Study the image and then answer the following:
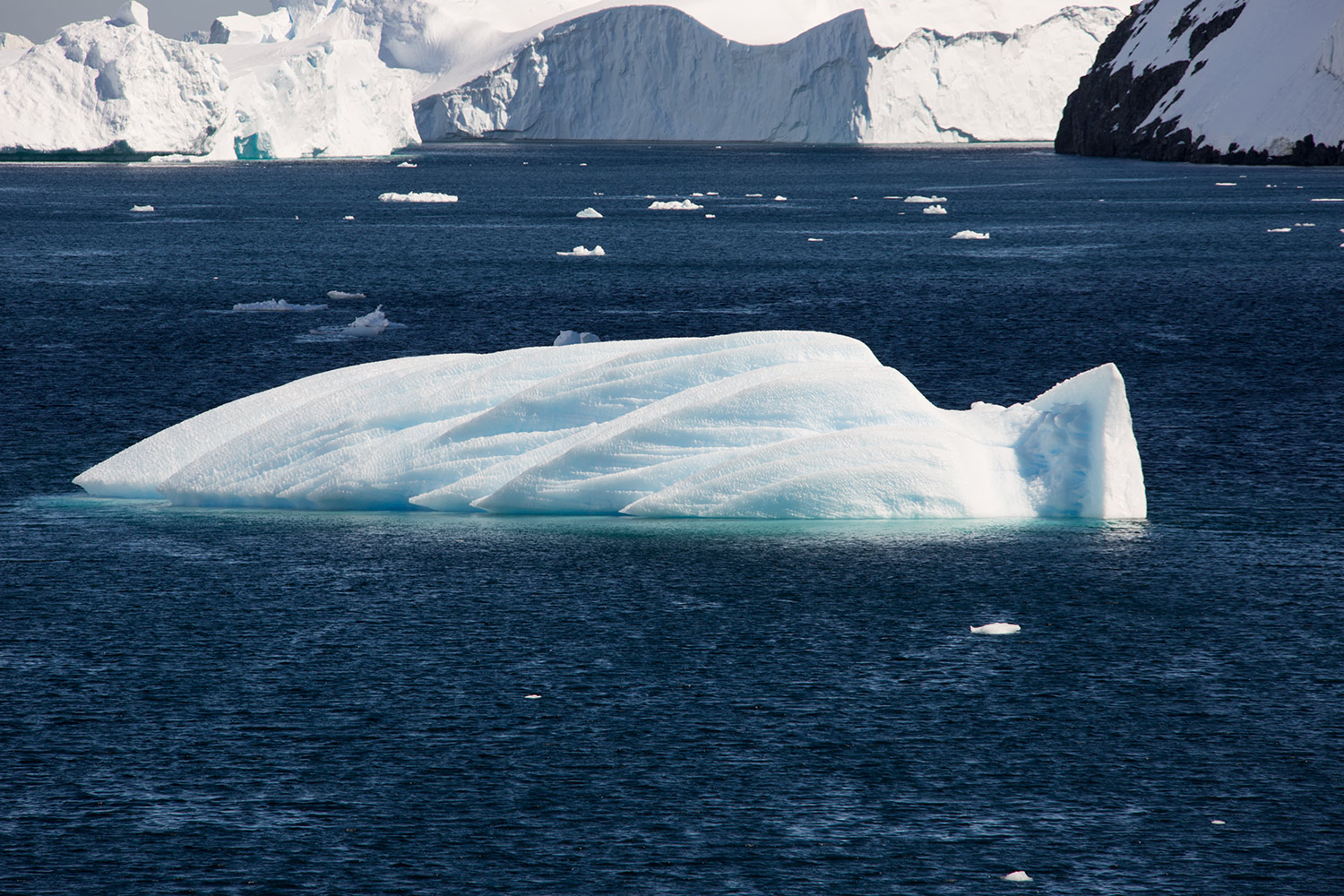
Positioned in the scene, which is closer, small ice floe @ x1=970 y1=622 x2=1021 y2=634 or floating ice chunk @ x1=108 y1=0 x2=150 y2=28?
small ice floe @ x1=970 y1=622 x2=1021 y2=634

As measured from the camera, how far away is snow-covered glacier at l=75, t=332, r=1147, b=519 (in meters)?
10.5

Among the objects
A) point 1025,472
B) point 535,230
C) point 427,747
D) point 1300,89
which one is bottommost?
point 427,747

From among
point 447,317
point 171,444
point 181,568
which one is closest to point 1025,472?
point 181,568

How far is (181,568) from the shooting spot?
9.30m

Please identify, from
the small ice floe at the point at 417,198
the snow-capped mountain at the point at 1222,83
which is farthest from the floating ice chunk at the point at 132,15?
the snow-capped mountain at the point at 1222,83

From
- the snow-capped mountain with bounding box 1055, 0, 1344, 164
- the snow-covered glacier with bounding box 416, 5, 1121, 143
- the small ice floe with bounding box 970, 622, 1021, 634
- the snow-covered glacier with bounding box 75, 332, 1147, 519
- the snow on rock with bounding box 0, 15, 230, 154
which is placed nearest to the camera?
the small ice floe with bounding box 970, 622, 1021, 634

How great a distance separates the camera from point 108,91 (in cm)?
7588

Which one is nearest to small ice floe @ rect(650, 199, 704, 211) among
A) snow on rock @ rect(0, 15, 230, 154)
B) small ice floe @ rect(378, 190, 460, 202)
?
small ice floe @ rect(378, 190, 460, 202)

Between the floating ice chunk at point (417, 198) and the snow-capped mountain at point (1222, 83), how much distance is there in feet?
125

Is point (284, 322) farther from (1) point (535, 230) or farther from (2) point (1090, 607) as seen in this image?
(1) point (535, 230)

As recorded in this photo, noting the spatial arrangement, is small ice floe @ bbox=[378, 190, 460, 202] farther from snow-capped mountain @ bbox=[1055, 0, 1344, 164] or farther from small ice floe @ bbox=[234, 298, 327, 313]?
snow-capped mountain @ bbox=[1055, 0, 1344, 164]

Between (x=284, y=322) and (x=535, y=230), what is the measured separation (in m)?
20.4

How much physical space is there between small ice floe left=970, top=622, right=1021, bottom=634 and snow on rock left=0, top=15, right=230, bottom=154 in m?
74.6

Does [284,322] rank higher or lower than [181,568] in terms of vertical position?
higher
